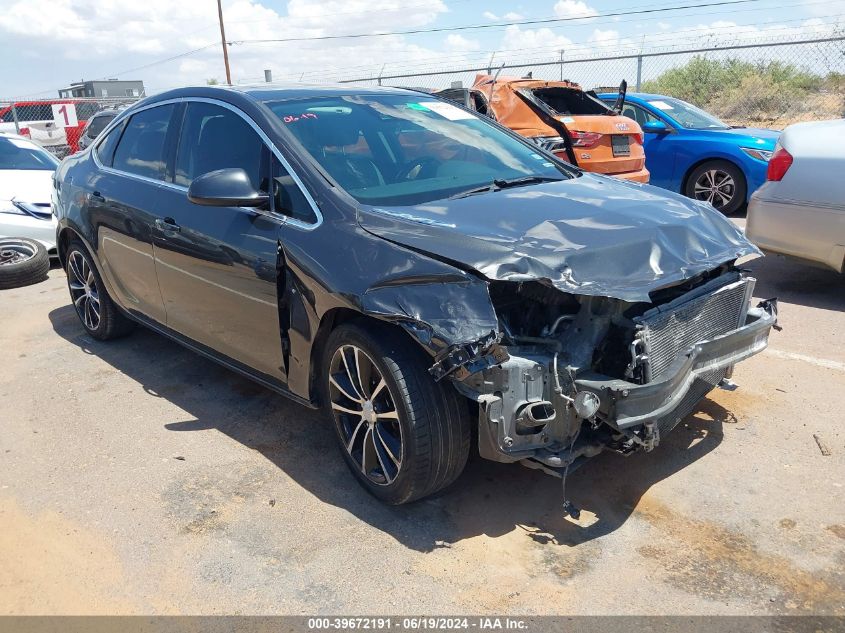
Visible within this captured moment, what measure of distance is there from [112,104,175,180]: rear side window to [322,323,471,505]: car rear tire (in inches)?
77.2

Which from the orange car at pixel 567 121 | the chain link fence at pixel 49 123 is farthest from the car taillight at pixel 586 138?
the chain link fence at pixel 49 123

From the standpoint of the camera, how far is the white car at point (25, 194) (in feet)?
26.4

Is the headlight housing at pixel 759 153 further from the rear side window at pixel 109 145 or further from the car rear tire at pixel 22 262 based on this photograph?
the car rear tire at pixel 22 262

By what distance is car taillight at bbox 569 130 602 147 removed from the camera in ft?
28.5

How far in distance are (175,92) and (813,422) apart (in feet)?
13.5

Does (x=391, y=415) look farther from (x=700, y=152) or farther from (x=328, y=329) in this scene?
(x=700, y=152)

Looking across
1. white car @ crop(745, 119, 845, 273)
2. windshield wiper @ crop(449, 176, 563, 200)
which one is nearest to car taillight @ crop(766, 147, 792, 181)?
white car @ crop(745, 119, 845, 273)

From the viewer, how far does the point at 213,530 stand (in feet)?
10.5

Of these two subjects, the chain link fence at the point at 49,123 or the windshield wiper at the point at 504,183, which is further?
the chain link fence at the point at 49,123

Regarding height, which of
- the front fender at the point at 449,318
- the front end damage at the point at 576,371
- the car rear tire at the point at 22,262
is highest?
the front fender at the point at 449,318

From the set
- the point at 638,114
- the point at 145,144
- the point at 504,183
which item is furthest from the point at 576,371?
the point at 638,114

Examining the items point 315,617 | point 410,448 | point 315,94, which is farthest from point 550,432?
point 315,94

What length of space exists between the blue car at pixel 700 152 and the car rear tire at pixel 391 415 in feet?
24.5

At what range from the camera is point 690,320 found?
123 inches
